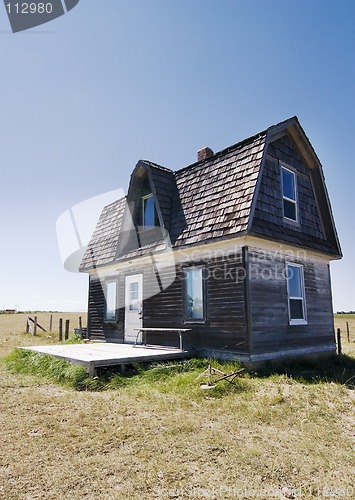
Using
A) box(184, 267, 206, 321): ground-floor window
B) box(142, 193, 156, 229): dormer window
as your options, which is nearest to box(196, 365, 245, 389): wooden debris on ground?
box(184, 267, 206, 321): ground-floor window

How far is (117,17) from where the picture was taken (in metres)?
9.43

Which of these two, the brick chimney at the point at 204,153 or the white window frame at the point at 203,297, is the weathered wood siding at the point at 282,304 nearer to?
the white window frame at the point at 203,297

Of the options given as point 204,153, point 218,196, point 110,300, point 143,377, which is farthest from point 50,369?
point 204,153

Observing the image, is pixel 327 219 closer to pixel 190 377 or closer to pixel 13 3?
pixel 190 377

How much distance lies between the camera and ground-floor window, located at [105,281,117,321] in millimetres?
14938

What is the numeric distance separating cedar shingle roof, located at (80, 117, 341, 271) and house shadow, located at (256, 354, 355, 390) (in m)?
3.61

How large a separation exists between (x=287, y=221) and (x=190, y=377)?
19.7 feet

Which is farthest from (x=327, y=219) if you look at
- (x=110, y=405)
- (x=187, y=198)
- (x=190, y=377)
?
(x=110, y=405)

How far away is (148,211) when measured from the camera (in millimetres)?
13875

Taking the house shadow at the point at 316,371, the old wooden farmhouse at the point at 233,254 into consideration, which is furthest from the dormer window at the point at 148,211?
the house shadow at the point at 316,371

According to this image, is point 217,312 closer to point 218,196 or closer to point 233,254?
point 233,254

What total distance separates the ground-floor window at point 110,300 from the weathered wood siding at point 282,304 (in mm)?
6927

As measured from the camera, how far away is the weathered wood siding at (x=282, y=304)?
390 inches

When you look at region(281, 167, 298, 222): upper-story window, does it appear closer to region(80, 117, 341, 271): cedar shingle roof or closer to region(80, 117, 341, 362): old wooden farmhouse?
region(80, 117, 341, 362): old wooden farmhouse
